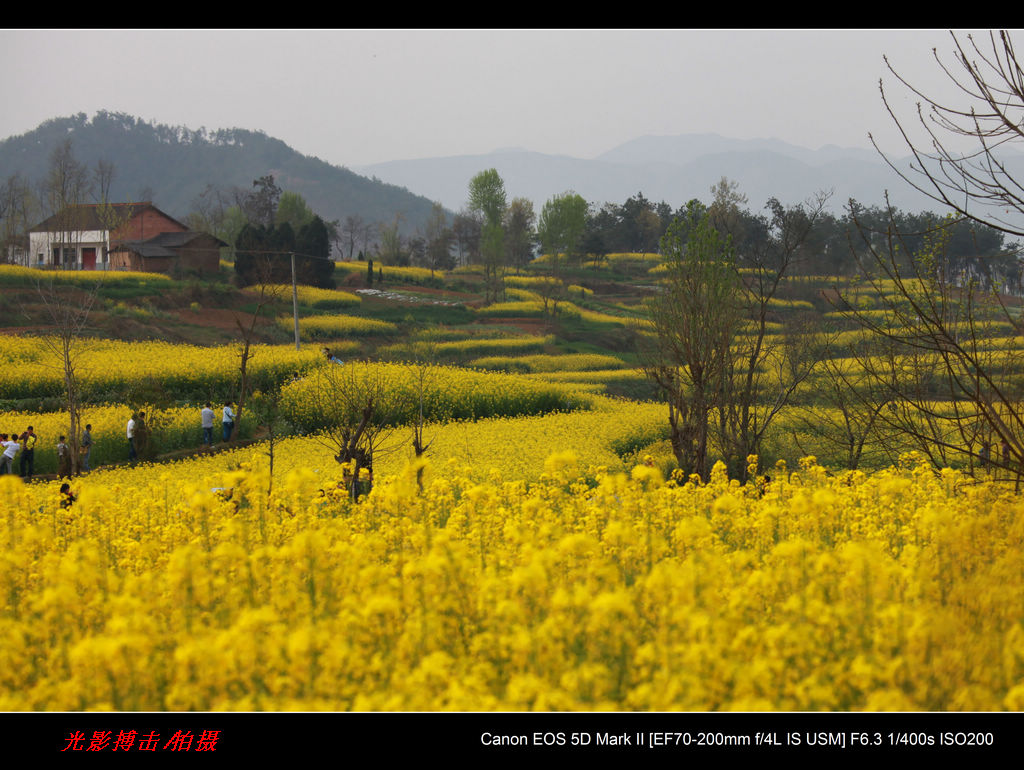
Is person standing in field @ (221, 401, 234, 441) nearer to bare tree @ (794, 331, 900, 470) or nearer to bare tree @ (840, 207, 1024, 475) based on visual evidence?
bare tree @ (794, 331, 900, 470)

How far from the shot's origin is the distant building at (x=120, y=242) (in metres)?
56.0

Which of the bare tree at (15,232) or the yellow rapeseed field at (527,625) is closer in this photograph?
the yellow rapeseed field at (527,625)

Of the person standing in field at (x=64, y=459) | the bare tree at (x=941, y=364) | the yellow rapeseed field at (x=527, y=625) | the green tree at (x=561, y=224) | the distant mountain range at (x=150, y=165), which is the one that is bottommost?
the person standing in field at (x=64, y=459)

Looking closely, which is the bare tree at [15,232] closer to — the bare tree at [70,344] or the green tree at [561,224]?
the bare tree at [70,344]

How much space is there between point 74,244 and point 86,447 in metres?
51.5

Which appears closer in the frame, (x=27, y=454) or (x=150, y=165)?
(x=27, y=454)

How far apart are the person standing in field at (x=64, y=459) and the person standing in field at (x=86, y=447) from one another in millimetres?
577

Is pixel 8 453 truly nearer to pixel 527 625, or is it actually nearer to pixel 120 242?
pixel 527 625

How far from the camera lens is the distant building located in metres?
56.0

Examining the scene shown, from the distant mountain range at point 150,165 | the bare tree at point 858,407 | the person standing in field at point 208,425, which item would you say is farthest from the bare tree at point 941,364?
the distant mountain range at point 150,165

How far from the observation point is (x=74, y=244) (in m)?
63.1

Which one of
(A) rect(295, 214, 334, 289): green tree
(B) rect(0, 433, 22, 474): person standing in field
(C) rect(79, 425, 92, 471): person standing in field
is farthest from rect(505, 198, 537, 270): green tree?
(B) rect(0, 433, 22, 474): person standing in field

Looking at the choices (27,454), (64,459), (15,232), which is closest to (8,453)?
(27,454)
